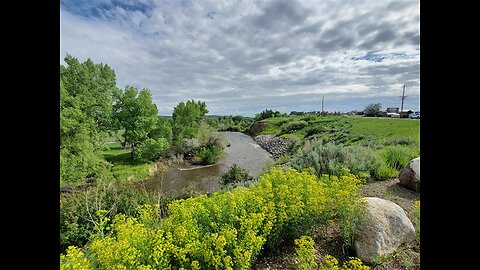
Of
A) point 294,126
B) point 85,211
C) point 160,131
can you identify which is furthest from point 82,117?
point 294,126

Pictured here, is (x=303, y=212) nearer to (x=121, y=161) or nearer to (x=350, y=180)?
(x=350, y=180)

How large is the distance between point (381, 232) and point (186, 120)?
2107cm

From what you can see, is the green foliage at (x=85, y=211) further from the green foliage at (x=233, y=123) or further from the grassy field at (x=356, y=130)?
the green foliage at (x=233, y=123)

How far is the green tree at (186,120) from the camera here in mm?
21308

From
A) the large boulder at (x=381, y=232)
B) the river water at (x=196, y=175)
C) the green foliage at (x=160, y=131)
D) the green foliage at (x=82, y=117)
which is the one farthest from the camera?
the green foliage at (x=160, y=131)

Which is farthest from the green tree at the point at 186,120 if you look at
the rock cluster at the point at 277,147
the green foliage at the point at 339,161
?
the green foliage at the point at 339,161

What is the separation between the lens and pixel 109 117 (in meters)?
15.0

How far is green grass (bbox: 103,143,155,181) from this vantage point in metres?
13.8

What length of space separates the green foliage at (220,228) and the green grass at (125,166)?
1177cm

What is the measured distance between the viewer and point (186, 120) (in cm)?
2256

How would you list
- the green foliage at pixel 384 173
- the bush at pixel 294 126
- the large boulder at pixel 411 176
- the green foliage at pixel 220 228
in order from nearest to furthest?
the green foliage at pixel 220 228, the large boulder at pixel 411 176, the green foliage at pixel 384 173, the bush at pixel 294 126

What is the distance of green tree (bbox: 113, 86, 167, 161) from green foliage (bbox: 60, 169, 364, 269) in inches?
576

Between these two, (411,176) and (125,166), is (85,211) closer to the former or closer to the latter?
(411,176)

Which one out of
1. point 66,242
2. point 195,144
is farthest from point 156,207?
point 195,144
